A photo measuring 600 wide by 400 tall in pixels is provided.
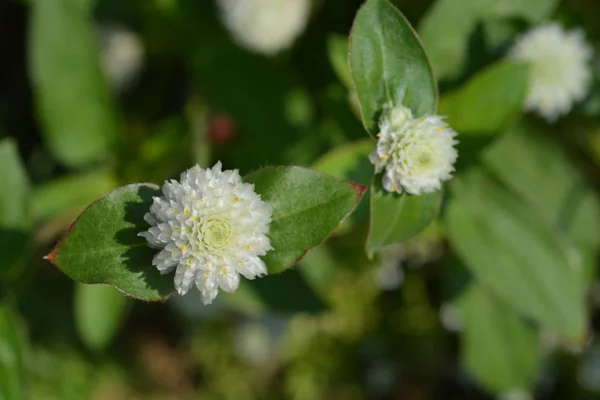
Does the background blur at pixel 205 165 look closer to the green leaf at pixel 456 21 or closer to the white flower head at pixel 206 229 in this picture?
the green leaf at pixel 456 21

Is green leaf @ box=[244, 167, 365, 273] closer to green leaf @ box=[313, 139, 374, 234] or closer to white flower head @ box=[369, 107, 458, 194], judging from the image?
white flower head @ box=[369, 107, 458, 194]

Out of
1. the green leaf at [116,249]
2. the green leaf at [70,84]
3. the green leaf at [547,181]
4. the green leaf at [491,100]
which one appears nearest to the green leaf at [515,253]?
the green leaf at [547,181]

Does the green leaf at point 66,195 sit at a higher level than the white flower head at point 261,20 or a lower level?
lower

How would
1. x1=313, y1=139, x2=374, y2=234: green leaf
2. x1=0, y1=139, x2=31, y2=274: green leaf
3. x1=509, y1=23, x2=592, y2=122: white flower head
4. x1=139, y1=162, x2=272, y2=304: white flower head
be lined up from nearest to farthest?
x1=139, y1=162, x2=272, y2=304: white flower head < x1=313, y1=139, x2=374, y2=234: green leaf < x1=0, y1=139, x2=31, y2=274: green leaf < x1=509, y1=23, x2=592, y2=122: white flower head

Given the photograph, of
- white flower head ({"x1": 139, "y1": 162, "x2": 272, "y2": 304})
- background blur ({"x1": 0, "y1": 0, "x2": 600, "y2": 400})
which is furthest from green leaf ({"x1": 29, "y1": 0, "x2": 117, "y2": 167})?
white flower head ({"x1": 139, "y1": 162, "x2": 272, "y2": 304})

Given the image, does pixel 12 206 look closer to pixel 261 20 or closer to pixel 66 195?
pixel 66 195

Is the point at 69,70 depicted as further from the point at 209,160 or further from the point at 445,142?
the point at 445,142

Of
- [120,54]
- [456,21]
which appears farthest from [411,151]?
[120,54]

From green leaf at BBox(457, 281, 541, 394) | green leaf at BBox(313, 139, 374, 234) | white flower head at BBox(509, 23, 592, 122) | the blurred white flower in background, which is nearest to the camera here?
green leaf at BBox(313, 139, 374, 234)
